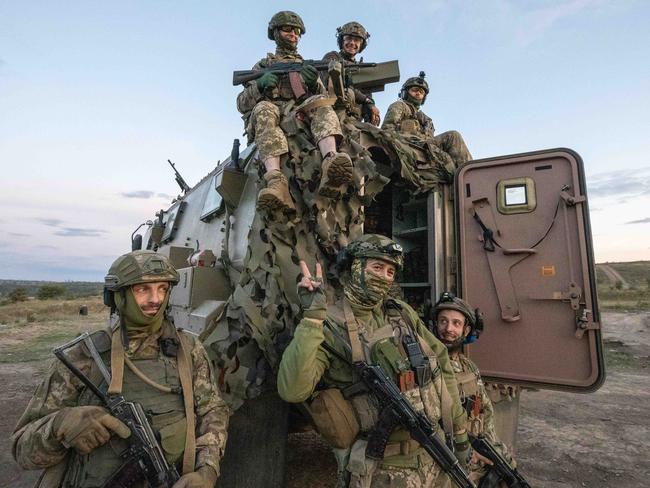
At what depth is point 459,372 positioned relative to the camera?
10.0ft

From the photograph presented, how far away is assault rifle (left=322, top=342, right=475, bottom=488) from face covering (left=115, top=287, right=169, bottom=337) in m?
1.11

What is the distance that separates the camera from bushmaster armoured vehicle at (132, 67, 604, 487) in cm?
323

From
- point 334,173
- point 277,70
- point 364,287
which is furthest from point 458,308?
point 277,70

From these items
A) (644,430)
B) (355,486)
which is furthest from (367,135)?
(644,430)

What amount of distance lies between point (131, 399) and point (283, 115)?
105 inches

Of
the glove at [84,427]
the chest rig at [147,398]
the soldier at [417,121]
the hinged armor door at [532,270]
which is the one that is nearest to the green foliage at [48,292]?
the soldier at [417,121]

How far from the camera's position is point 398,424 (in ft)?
7.33

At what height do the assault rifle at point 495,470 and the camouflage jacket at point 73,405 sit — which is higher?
the camouflage jacket at point 73,405

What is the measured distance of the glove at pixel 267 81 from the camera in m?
3.83

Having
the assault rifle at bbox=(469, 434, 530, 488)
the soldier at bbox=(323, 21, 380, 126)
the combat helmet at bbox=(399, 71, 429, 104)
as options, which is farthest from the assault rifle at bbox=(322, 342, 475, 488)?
the combat helmet at bbox=(399, 71, 429, 104)

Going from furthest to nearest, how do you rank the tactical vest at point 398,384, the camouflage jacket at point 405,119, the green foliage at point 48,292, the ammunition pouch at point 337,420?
the green foliage at point 48,292
the camouflage jacket at point 405,119
the ammunition pouch at point 337,420
the tactical vest at point 398,384

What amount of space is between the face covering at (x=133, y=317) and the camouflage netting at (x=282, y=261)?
1066mm

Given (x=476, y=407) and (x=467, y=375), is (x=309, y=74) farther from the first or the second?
(x=476, y=407)

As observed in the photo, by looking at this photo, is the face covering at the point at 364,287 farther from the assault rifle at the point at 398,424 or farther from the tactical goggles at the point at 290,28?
the tactical goggles at the point at 290,28
